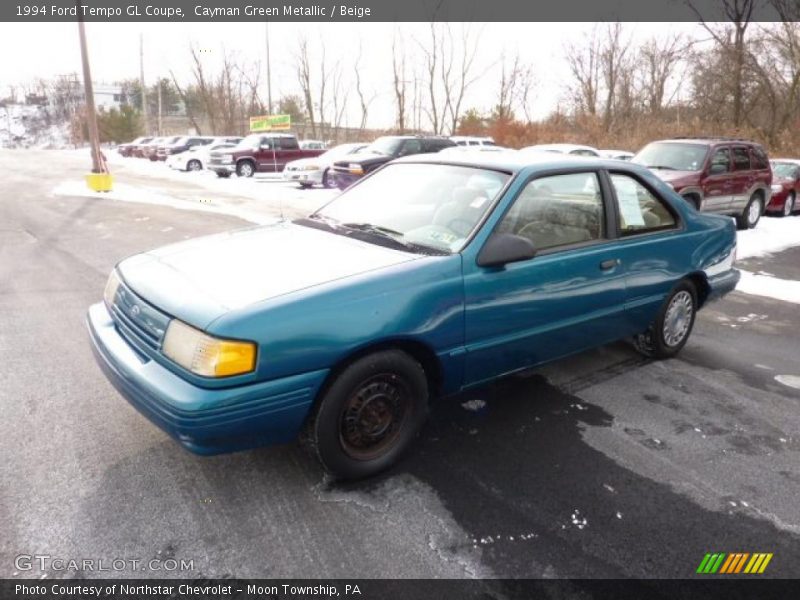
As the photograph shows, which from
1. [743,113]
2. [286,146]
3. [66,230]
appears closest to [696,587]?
[66,230]

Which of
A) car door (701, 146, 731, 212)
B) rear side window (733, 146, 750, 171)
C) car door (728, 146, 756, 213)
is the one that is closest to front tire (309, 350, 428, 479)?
car door (701, 146, 731, 212)

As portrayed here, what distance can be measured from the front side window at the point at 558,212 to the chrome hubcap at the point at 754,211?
10271 mm

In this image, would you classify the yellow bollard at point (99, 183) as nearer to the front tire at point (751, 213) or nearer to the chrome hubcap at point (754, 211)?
the front tire at point (751, 213)

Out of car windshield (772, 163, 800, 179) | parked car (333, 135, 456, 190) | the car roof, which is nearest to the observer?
the car roof

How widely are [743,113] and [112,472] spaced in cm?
3111

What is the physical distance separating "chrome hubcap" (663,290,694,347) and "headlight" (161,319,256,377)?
3.34 meters

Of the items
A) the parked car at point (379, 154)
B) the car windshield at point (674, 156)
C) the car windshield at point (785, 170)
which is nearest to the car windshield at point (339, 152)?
the parked car at point (379, 154)

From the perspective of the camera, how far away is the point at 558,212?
359 cm

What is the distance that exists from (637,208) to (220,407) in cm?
318

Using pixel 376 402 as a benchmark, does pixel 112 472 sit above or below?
below

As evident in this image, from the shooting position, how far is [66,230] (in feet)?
32.7

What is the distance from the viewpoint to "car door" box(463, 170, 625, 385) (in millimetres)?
3127

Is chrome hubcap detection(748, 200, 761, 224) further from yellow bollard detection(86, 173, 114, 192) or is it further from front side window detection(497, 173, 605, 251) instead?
yellow bollard detection(86, 173, 114, 192)

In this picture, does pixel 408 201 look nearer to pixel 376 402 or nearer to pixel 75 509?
pixel 376 402
